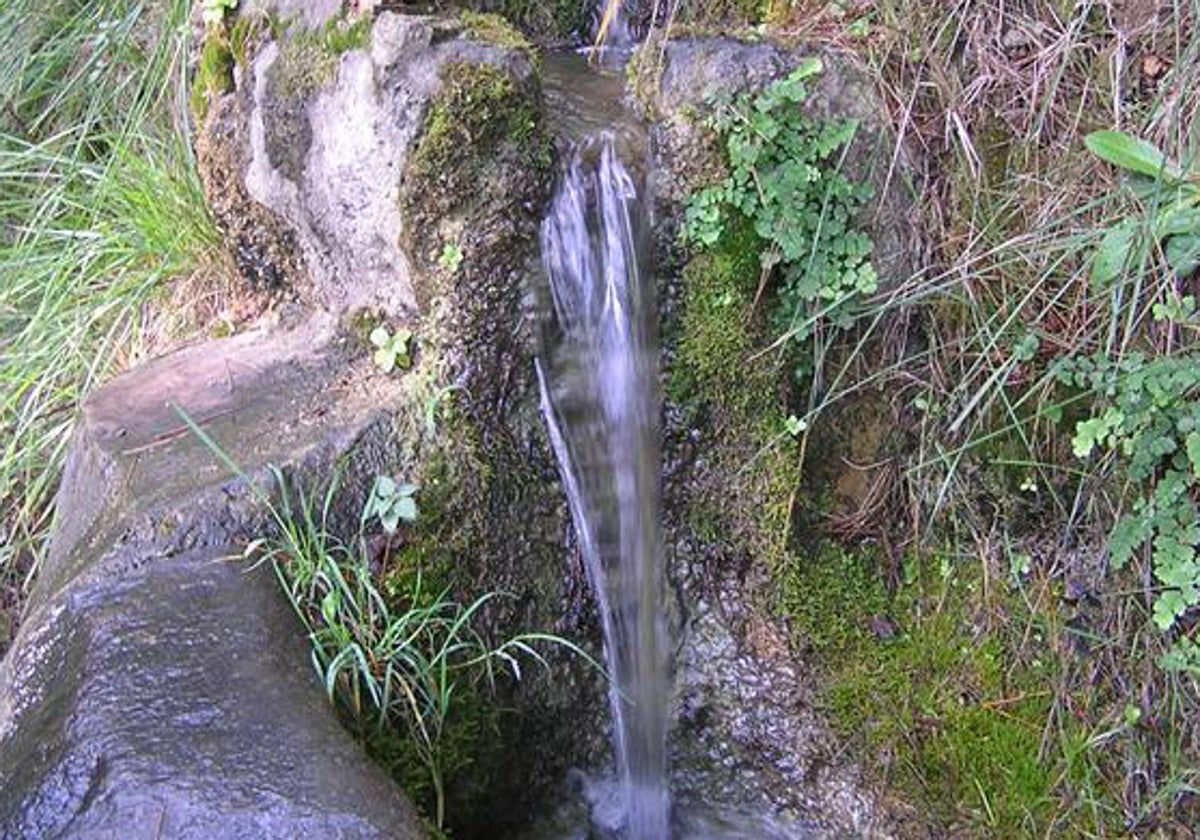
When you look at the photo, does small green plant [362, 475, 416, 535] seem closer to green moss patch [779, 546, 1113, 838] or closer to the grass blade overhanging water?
green moss patch [779, 546, 1113, 838]

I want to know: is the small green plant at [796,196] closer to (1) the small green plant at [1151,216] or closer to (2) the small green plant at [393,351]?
(1) the small green plant at [1151,216]

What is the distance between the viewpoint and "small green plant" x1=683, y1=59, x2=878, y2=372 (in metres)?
2.63

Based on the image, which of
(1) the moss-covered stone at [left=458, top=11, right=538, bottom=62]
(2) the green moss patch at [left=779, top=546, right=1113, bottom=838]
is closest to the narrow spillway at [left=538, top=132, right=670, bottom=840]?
(1) the moss-covered stone at [left=458, top=11, right=538, bottom=62]

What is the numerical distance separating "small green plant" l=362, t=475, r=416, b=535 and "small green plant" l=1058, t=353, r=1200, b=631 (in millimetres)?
1329

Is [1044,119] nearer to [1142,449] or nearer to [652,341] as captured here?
[1142,449]

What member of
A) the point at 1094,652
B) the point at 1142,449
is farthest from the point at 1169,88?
the point at 1094,652

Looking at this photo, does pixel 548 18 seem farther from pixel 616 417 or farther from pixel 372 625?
pixel 372 625

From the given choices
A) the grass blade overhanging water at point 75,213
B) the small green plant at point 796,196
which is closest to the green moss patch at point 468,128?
the small green plant at point 796,196

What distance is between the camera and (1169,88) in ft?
8.01

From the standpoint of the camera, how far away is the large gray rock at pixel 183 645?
5.39ft

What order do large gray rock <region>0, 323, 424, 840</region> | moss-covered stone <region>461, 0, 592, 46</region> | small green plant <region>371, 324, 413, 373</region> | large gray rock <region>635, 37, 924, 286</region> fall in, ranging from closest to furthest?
1. large gray rock <region>0, 323, 424, 840</region>
2. small green plant <region>371, 324, 413, 373</region>
3. large gray rock <region>635, 37, 924, 286</region>
4. moss-covered stone <region>461, 0, 592, 46</region>

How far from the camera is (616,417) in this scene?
9.03 feet

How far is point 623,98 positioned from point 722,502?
3.36 ft

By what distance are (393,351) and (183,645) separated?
0.87 m
